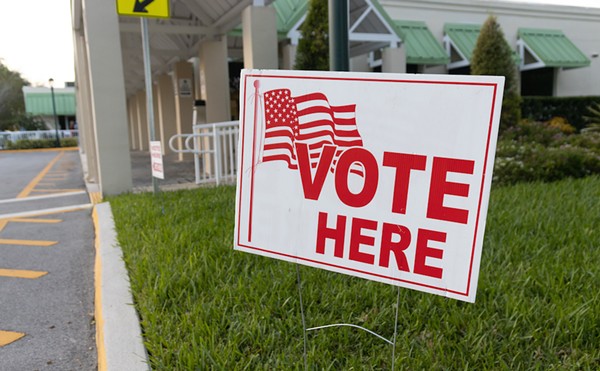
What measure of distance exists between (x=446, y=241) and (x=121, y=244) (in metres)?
3.53

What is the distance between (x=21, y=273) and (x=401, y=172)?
4085mm

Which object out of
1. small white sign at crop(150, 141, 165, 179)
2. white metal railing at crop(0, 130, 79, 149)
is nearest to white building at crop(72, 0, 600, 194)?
small white sign at crop(150, 141, 165, 179)

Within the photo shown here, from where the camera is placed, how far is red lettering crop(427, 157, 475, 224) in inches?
66.8

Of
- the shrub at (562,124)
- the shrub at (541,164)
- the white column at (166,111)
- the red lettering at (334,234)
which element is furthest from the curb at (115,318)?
the shrub at (562,124)

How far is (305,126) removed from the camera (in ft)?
6.63

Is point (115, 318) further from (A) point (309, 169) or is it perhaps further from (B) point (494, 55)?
(B) point (494, 55)

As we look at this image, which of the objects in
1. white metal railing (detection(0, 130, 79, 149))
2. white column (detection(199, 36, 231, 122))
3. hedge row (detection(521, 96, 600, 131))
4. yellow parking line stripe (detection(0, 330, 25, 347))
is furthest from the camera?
white metal railing (detection(0, 130, 79, 149))

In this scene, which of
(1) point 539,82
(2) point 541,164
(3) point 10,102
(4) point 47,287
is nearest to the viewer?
(4) point 47,287

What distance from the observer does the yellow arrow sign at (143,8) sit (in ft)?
17.0

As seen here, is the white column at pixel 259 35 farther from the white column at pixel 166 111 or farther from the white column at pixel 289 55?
the white column at pixel 166 111

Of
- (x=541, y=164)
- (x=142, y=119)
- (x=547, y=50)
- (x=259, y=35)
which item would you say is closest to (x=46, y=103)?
(x=142, y=119)

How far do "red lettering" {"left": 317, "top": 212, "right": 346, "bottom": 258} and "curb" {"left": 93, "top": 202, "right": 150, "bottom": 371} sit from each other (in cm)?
117

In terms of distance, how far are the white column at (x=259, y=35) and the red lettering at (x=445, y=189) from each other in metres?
6.58

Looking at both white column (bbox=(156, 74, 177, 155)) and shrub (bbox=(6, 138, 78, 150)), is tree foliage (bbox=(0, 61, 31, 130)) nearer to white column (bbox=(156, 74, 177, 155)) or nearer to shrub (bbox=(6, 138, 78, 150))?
shrub (bbox=(6, 138, 78, 150))
